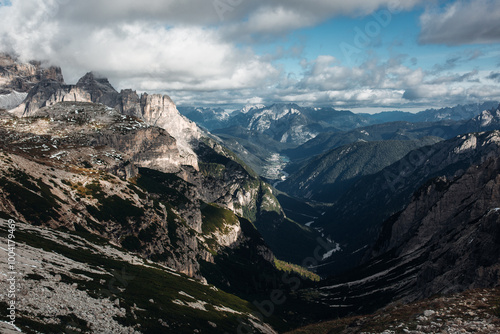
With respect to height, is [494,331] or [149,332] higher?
[494,331]

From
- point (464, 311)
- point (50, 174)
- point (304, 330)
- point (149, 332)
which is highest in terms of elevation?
point (50, 174)

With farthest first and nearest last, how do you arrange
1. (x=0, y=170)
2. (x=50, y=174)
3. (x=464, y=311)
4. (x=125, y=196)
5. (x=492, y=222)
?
(x=125, y=196), (x=50, y=174), (x=0, y=170), (x=492, y=222), (x=464, y=311)

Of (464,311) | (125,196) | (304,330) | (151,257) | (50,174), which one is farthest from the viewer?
(125,196)

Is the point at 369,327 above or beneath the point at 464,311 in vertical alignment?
beneath

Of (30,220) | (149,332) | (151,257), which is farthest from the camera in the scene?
(151,257)

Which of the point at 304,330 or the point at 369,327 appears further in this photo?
the point at 304,330

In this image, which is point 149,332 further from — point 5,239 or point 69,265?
point 5,239

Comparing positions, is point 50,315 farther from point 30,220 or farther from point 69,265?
point 30,220

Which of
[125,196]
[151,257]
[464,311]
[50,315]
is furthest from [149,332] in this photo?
[125,196]

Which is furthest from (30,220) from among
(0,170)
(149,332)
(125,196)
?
(125,196)
